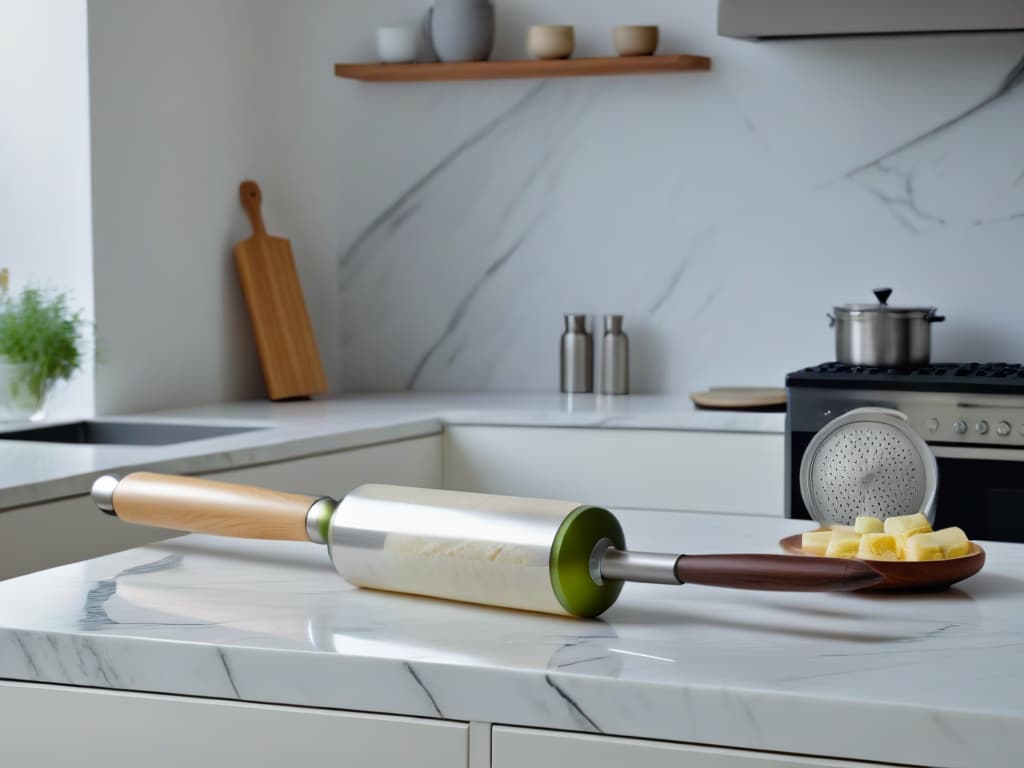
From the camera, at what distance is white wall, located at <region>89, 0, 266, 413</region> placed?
116 inches

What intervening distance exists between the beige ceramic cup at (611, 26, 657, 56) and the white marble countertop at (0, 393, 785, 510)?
2.78 ft

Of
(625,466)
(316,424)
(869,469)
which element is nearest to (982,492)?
(625,466)

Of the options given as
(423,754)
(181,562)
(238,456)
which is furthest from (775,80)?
(423,754)

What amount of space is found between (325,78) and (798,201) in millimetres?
1315

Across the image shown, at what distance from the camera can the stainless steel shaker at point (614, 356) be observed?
334 cm

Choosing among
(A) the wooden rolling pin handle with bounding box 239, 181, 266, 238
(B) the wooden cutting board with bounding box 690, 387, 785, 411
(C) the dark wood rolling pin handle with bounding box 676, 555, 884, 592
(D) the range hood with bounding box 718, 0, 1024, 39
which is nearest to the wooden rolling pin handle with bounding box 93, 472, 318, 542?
(C) the dark wood rolling pin handle with bounding box 676, 555, 884, 592

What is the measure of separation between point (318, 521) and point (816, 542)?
41 centimetres

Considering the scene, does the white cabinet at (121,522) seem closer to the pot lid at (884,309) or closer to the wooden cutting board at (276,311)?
the wooden cutting board at (276,311)

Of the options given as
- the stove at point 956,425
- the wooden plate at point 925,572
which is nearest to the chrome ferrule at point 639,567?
the wooden plate at point 925,572

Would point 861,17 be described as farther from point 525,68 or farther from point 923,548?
point 923,548

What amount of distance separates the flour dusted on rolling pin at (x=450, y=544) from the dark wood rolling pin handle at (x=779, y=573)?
108 mm

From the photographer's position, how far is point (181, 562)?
3.96 feet

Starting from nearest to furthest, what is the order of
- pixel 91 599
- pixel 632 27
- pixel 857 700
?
pixel 857 700, pixel 91 599, pixel 632 27

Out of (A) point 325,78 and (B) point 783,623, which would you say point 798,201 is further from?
(B) point 783,623
